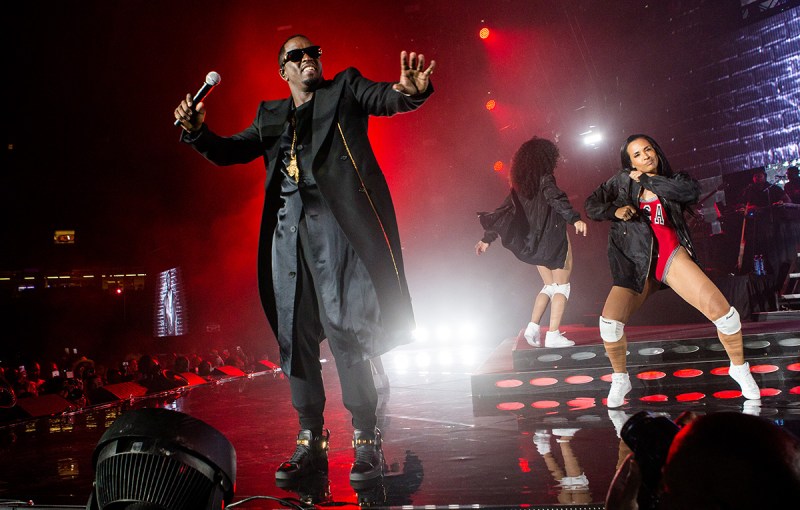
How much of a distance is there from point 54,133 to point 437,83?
35.1 ft

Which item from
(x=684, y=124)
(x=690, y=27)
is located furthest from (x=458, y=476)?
(x=690, y=27)

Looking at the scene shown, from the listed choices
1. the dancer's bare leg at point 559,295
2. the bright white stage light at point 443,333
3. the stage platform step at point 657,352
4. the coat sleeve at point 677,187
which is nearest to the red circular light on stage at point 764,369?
the stage platform step at point 657,352

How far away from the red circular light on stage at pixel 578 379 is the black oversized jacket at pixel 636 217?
1.06 m

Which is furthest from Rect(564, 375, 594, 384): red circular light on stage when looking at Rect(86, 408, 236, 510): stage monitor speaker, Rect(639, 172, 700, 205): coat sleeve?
Rect(86, 408, 236, 510): stage monitor speaker

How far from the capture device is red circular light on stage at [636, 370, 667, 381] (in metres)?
4.36

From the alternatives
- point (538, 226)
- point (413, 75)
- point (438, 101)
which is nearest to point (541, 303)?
point (538, 226)

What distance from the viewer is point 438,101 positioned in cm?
1414

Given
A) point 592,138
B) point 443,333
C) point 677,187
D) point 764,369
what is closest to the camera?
point 677,187

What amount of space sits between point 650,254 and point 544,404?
142 centimetres

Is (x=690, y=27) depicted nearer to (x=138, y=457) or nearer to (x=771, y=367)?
(x=771, y=367)

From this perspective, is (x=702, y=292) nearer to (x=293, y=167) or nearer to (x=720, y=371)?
(x=720, y=371)

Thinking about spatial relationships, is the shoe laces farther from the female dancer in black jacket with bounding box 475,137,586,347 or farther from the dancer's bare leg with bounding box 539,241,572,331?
the dancer's bare leg with bounding box 539,241,572,331

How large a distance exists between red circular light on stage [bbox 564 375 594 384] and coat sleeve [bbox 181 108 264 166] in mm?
3298

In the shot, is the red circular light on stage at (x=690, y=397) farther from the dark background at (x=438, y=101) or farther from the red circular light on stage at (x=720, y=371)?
the dark background at (x=438, y=101)
